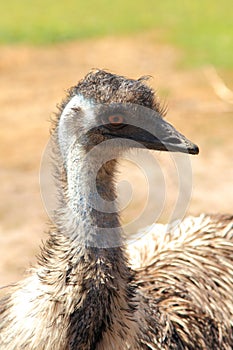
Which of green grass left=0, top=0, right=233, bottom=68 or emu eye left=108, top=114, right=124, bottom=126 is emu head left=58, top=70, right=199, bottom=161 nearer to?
emu eye left=108, top=114, right=124, bottom=126

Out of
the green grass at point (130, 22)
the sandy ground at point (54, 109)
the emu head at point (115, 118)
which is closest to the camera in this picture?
the emu head at point (115, 118)

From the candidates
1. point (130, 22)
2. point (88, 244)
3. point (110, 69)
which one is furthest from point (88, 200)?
point (130, 22)

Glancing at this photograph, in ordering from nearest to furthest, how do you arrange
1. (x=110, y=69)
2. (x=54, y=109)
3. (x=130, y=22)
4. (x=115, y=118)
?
1. (x=115, y=118)
2. (x=54, y=109)
3. (x=110, y=69)
4. (x=130, y=22)

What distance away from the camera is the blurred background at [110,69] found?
7734mm

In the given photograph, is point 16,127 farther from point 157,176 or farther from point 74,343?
point 74,343

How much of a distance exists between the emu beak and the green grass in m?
9.32

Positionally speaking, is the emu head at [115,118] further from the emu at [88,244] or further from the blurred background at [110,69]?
the blurred background at [110,69]

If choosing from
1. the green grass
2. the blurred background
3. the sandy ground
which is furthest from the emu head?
the green grass

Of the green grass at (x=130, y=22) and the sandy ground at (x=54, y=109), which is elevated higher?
the green grass at (x=130, y=22)

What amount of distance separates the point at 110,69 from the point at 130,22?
3859mm

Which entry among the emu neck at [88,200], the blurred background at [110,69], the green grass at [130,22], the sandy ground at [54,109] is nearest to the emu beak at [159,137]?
the emu neck at [88,200]

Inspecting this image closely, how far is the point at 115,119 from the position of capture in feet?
11.1

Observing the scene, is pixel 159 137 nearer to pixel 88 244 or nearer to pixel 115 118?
pixel 115 118

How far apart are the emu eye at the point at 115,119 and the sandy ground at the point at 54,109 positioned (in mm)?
2684
